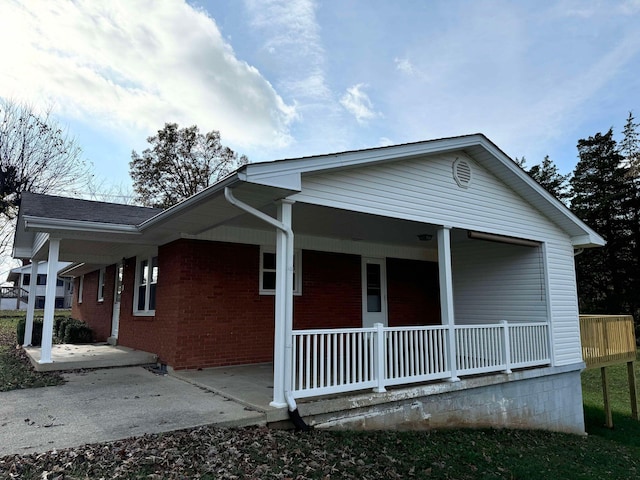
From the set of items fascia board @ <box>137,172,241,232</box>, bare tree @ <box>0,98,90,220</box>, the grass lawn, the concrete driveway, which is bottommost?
the grass lawn

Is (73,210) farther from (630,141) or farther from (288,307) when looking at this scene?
(630,141)

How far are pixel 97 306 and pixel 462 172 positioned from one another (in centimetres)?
1255

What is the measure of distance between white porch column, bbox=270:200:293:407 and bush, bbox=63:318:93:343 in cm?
982

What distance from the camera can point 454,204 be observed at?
25.8ft

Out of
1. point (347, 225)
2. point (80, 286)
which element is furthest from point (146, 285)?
point (80, 286)

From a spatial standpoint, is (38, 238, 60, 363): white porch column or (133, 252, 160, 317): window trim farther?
(133, 252, 160, 317): window trim

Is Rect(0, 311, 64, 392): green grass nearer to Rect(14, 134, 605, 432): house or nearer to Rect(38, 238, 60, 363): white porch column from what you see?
Rect(38, 238, 60, 363): white porch column

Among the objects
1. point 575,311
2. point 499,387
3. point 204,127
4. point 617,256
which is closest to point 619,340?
point 575,311

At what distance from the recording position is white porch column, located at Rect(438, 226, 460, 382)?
281 inches

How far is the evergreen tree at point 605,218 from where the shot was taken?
81.7 feet

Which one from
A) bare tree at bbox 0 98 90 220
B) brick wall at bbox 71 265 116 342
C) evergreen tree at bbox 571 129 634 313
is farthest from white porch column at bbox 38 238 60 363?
evergreen tree at bbox 571 129 634 313

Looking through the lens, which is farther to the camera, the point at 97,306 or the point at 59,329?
the point at 97,306

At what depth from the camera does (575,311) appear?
9.88 metres

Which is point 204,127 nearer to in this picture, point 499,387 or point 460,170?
point 460,170
